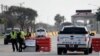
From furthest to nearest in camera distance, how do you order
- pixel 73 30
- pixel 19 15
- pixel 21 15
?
1. pixel 19 15
2. pixel 21 15
3. pixel 73 30

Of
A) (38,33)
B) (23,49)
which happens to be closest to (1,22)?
(38,33)

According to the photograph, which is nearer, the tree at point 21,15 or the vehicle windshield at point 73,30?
the vehicle windshield at point 73,30

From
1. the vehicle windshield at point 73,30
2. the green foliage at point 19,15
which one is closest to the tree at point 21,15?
the green foliage at point 19,15

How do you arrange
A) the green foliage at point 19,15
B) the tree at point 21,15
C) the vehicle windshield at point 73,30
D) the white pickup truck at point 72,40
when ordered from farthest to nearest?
1. the tree at point 21,15
2. the green foliage at point 19,15
3. the vehicle windshield at point 73,30
4. the white pickup truck at point 72,40

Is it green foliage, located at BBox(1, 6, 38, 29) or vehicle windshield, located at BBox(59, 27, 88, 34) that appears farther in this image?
green foliage, located at BBox(1, 6, 38, 29)

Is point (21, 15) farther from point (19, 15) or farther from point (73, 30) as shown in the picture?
point (73, 30)

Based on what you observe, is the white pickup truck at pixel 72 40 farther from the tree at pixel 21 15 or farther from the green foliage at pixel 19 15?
the tree at pixel 21 15

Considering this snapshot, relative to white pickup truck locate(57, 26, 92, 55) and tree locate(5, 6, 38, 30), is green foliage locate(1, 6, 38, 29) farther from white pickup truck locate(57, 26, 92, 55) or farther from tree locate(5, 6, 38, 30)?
white pickup truck locate(57, 26, 92, 55)

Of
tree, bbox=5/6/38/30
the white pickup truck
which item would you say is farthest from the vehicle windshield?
tree, bbox=5/6/38/30

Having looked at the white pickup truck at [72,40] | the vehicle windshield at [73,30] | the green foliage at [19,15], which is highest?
the green foliage at [19,15]

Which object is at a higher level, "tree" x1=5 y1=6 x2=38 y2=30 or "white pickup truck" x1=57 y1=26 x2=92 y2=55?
"tree" x1=5 y1=6 x2=38 y2=30

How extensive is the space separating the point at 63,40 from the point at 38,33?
47107mm

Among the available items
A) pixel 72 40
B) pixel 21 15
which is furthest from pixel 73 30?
pixel 21 15

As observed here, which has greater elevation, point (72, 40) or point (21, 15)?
point (21, 15)
